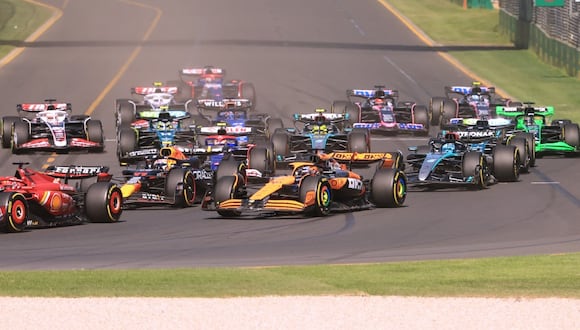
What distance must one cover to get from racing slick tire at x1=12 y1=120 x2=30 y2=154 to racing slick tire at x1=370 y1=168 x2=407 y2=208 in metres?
13.1

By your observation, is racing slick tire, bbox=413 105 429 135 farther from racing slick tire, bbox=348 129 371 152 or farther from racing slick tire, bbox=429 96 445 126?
racing slick tire, bbox=348 129 371 152

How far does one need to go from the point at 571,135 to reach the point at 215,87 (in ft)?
48.5

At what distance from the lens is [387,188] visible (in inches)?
1008

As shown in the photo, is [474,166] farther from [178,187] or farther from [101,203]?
[101,203]

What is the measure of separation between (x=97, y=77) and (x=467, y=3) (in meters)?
31.8

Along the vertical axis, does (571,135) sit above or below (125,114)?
below

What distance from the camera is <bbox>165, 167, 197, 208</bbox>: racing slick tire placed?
2614 centimetres

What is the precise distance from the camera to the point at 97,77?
53469mm

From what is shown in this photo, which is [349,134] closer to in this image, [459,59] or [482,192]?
[482,192]

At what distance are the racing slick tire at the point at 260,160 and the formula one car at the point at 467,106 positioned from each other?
1109cm

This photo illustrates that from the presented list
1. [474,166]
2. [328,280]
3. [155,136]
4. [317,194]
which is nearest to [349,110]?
[155,136]

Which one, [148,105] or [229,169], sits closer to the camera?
[229,169]

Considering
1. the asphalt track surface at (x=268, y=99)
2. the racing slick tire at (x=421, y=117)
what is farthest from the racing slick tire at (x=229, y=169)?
the racing slick tire at (x=421, y=117)

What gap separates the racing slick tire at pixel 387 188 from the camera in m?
25.6
